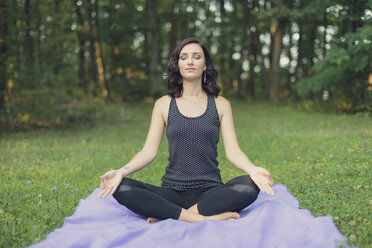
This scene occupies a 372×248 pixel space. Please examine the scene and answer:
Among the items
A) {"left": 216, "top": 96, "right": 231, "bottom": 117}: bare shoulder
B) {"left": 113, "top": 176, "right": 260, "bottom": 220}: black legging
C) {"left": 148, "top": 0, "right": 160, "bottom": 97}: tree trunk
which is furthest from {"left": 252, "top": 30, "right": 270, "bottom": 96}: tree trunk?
{"left": 113, "top": 176, "right": 260, "bottom": 220}: black legging

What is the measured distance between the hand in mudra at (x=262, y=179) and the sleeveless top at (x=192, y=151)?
0.55 meters

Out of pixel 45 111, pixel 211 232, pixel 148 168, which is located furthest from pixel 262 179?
pixel 45 111

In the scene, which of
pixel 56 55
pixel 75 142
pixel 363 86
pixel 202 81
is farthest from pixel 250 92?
Answer: pixel 202 81

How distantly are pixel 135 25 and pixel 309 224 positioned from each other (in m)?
18.3

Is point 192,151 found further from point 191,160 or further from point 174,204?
point 174,204

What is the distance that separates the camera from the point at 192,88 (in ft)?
12.7

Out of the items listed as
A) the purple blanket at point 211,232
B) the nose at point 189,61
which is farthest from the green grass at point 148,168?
the nose at point 189,61

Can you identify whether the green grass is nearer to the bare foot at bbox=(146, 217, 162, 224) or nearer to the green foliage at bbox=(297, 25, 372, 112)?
the bare foot at bbox=(146, 217, 162, 224)

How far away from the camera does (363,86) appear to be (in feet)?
37.1

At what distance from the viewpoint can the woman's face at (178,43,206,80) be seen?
3.68 m

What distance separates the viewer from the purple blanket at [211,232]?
288 centimetres

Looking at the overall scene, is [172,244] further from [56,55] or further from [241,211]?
[56,55]

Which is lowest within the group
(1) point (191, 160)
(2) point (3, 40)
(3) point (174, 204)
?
(3) point (174, 204)

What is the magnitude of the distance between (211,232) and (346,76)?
974 centimetres
